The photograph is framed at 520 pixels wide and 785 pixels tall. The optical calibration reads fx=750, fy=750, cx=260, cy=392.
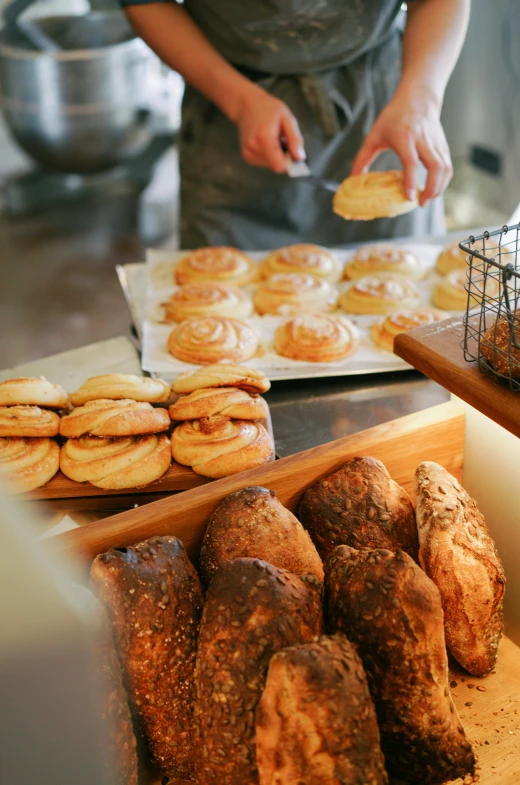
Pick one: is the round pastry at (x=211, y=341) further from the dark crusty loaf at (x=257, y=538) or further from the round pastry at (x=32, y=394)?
the dark crusty loaf at (x=257, y=538)

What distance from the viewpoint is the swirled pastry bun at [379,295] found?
9.57 ft

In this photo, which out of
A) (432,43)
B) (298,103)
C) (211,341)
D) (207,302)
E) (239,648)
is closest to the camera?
(239,648)

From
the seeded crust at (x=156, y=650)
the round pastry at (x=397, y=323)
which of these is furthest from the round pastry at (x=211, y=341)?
the seeded crust at (x=156, y=650)

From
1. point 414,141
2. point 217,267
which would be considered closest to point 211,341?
point 217,267

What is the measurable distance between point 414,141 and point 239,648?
7.17ft

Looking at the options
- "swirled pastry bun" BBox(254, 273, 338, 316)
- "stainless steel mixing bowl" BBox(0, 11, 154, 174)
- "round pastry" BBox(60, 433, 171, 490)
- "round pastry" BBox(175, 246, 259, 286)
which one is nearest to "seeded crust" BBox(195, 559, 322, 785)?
"round pastry" BBox(60, 433, 171, 490)

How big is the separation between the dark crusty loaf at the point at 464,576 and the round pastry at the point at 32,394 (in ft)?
3.37

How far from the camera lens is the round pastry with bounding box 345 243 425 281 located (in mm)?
3143

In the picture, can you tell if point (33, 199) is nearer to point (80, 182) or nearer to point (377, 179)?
point (80, 182)

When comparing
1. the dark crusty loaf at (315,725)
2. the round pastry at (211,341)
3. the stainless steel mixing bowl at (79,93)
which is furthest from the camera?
the stainless steel mixing bowl at (79,93)

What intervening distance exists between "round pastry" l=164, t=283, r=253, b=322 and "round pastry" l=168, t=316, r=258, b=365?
16cm

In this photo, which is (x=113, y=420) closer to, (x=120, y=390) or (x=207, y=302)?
(x=120, y=390)

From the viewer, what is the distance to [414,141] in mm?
2783

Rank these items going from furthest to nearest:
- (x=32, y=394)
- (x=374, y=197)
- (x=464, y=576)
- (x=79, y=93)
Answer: (x=79, y=93), (x=374, y=197), (x=32, y=394), (x=464, y=576)
